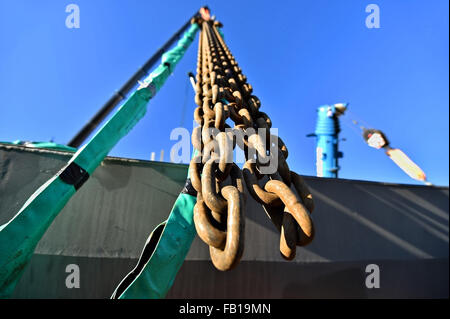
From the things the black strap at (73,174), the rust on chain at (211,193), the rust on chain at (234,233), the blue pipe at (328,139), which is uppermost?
the blue pipe at (328,139)

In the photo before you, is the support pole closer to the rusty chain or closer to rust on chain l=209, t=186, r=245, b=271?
the rusty chain

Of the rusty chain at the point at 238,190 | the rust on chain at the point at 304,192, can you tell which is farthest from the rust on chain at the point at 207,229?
the rust on chain at the point at 304,192

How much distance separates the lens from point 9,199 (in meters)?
2.52

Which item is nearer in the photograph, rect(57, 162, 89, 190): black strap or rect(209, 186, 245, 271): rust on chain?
rect(209, 186, 245, 271): rust on chain

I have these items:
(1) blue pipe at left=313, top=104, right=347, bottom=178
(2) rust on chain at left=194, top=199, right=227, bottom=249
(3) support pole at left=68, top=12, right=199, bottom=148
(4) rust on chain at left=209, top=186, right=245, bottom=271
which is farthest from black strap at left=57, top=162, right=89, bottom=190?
(1) blue pipe at left=313, top=104, right=347, bottom=178

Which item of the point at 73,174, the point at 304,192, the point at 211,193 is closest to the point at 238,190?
the point at 211,193

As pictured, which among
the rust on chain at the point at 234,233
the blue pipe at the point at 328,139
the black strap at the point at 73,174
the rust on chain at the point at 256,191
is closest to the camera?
the rust on chain at the point at 234,233

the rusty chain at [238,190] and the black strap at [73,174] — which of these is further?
the black strap at [73,174]

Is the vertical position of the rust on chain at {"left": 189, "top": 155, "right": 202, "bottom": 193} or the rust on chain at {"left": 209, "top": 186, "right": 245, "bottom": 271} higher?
the rust on chain at {"left": 189, "top": 155, "right": 202, "bottom": 193}

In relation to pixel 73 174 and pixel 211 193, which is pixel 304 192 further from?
pixel 73 174

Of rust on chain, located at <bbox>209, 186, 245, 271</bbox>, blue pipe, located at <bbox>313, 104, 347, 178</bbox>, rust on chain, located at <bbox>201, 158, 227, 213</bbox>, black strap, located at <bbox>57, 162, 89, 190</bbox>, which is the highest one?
blue pipe, located at <bbox>313, 104, 347, 178</bbox>

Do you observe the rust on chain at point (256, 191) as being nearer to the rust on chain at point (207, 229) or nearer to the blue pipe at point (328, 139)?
the rust on chain at point (207, 229)
